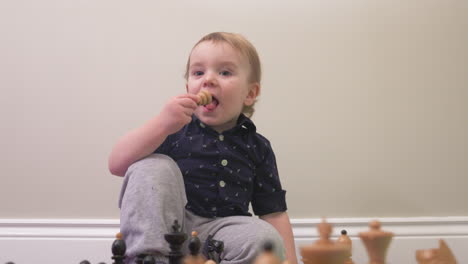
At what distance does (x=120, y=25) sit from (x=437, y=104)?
2.96 ft

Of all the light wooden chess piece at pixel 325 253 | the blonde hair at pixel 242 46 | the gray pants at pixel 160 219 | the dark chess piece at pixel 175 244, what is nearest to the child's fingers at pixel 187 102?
the gray pants at pixel 160 219

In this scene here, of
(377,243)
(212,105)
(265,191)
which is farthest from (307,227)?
(377,243)

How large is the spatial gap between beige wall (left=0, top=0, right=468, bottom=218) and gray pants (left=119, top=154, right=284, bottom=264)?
438 mm

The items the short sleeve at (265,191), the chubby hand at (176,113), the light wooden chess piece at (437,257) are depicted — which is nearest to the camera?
the light wooden chess piece at (437,257)

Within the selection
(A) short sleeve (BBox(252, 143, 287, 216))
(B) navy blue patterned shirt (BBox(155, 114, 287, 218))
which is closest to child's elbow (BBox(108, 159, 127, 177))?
(B) navy blue patterned shirt (BBox(155, 114, 287, 218))

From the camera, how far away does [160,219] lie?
78 centimetres

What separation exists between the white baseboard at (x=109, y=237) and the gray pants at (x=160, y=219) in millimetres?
423

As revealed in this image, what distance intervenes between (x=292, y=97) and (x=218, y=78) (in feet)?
1.09

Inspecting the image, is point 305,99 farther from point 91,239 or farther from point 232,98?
point 91,239

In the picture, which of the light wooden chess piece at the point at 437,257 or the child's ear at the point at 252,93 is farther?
the child's ear at the point at 252,93

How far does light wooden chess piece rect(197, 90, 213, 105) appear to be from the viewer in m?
0.95

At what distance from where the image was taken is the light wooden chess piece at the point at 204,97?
0.95m

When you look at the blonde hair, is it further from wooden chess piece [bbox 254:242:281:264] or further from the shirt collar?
wooden chess piece [bbox 254:242:281:264]

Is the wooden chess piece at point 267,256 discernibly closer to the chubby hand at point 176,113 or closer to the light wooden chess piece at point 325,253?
the light wooden chess piece at point 325,253
